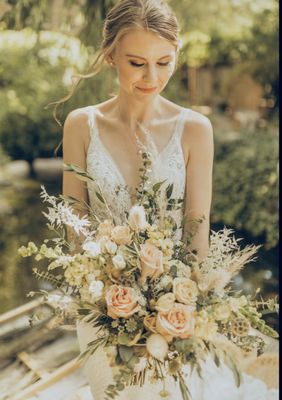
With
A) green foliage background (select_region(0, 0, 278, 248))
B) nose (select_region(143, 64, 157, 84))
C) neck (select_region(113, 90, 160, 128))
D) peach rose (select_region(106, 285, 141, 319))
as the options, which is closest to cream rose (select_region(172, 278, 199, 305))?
peach rose (select_region(106, 285, 141, 319))

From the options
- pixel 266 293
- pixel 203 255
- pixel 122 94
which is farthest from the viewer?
pixel 266 293

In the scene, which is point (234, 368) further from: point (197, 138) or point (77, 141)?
point (77, 141)

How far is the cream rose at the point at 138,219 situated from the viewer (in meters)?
1.61

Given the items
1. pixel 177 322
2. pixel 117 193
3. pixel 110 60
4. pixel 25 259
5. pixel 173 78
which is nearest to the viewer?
pixel 177 322

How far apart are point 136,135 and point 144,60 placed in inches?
13.6

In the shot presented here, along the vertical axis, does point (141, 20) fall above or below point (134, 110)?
above

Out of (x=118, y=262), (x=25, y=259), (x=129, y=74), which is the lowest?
(x=25, y=259)

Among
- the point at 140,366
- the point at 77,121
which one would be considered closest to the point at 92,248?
the point at 140,366

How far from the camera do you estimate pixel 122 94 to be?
2193 millimetres

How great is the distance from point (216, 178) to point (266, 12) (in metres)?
3.66

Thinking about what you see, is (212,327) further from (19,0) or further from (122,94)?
(19,0)

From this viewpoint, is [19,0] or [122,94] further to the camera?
[19,0]

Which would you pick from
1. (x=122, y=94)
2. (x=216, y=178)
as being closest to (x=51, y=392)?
(x=122, y=94)

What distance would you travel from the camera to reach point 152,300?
1.58m
